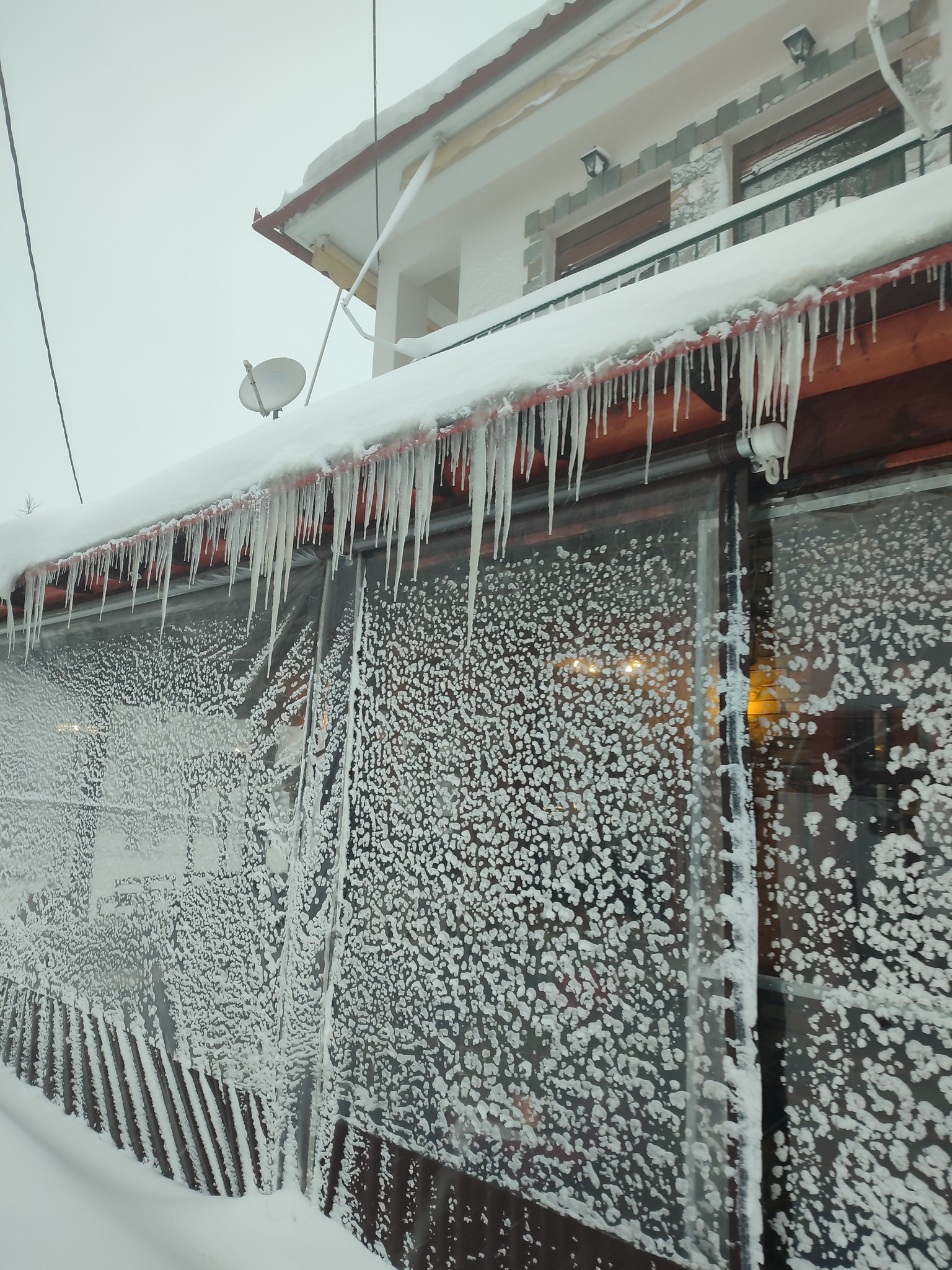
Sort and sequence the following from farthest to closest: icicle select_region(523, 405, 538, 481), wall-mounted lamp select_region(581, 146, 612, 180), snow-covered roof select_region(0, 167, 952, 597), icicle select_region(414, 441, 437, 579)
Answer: wall-mounted lamp select_region(581, 146, 612, 180) < icicle select_region(414, 441, 437, 579) < icicle select_region(523, 405, 538, 481) < snow-covered roof select_region(0, 167, 952, 597)

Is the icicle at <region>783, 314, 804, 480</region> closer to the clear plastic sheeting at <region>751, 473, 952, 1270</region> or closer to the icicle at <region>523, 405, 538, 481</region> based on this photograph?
the clear plastic sheeting at <region>751, 473, 952, 1270</region>

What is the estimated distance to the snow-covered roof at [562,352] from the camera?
121 centimetres

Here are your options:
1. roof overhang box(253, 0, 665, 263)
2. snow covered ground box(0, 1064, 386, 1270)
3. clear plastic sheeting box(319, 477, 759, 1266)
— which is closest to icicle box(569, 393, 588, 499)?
clear plastic sheeting box(319, 477, 759, 1266)

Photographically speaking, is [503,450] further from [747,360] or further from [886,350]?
[886,350]

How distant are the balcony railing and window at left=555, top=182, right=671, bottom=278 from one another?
0.49 meters

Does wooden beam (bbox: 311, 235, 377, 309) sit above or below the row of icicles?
above

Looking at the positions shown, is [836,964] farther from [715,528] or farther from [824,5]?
[824,5]

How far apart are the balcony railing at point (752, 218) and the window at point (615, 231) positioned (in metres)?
0.49

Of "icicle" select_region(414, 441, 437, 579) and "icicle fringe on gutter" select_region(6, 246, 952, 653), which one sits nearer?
"icicle fringe on gutter" select_region(6, 246, 952, 653)

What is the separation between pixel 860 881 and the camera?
145 centimetres

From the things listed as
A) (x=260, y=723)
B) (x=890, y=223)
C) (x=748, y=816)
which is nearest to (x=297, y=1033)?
(x=260, y=723)

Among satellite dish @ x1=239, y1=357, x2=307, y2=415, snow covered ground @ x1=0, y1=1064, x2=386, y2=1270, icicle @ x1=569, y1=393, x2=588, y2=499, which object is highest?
satellite dish @ x1=239, y1=357, x2=307, y2=415

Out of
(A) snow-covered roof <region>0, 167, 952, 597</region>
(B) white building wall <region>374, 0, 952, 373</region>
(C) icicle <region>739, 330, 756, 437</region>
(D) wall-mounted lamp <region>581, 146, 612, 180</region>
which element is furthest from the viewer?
(D) wall-mounted lamp <region>581, 146, 612, 180</region>

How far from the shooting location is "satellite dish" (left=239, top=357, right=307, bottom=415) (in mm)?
4254
